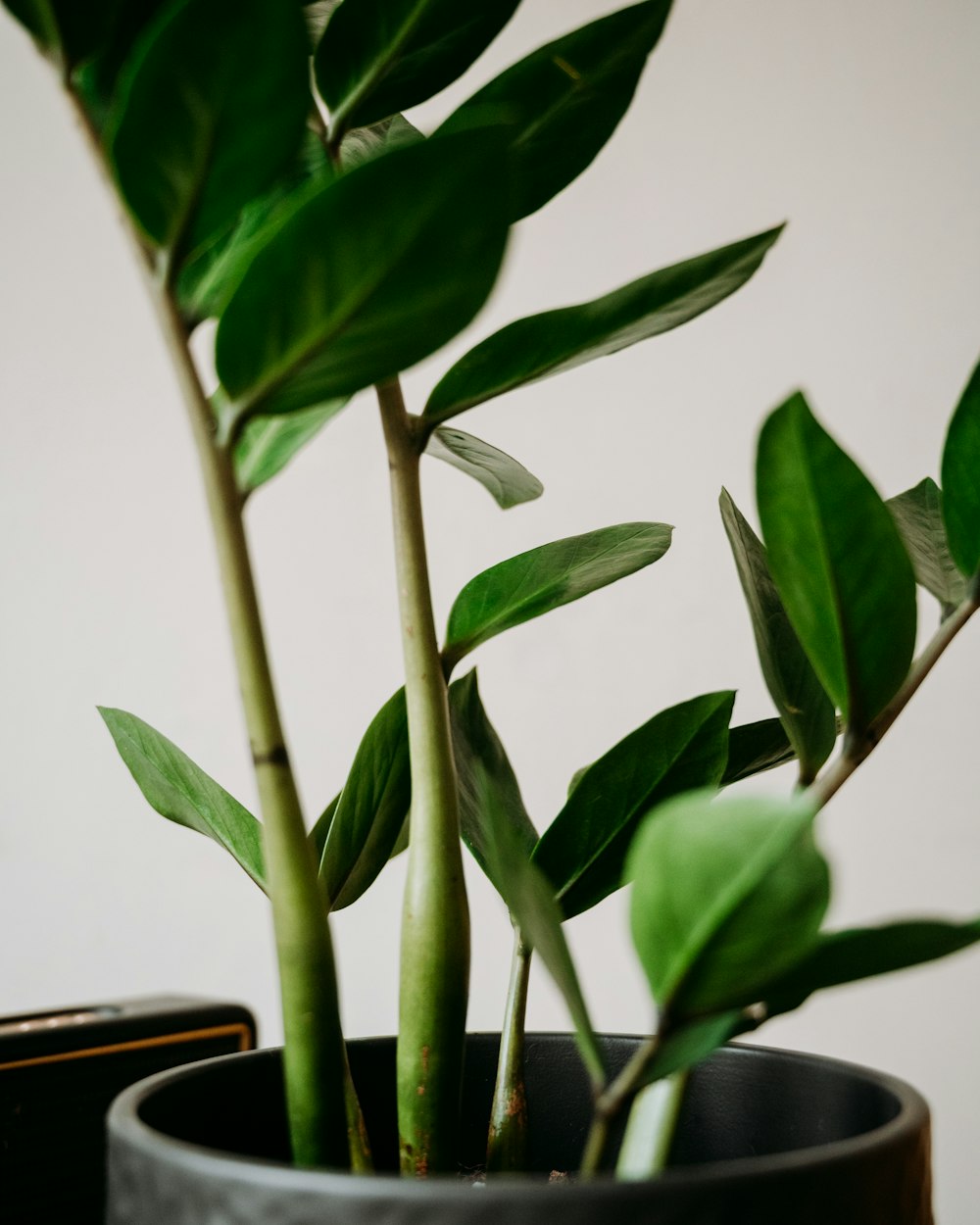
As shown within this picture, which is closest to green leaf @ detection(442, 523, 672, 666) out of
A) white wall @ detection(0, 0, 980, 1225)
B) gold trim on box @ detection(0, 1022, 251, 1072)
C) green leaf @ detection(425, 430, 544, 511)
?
green leaf @ detection(425, 430, 544, 511)

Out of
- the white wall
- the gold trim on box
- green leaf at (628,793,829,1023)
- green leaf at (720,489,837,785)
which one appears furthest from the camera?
the white wall

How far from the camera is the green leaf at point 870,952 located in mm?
165

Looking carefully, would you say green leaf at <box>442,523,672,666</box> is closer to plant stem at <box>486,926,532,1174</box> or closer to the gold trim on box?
plant stem at <box>486,926,532,1174</box>

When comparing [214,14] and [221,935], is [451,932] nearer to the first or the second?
[214,14]

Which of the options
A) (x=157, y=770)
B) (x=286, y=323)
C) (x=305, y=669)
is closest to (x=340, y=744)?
(x=305, y=669)

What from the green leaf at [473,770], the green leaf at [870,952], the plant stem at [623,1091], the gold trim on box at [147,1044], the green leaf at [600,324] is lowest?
the gold trim on box at [147,1044]

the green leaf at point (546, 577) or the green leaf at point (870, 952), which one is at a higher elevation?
the green leaf at point (546, 577)

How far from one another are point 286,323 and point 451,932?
121 mm

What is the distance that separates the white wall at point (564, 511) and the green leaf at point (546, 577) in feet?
2.40

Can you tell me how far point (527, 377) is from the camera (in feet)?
0.81

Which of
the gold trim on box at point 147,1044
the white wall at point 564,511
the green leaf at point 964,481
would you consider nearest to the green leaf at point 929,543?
the green leaf at point 964,481

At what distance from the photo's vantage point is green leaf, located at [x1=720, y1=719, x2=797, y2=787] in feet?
Result: 1.02

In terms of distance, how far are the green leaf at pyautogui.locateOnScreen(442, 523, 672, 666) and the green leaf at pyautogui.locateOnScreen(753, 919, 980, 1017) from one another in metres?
0.12

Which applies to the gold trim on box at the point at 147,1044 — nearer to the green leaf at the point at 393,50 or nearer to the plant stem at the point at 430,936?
the plant stem at the point at 430,936
